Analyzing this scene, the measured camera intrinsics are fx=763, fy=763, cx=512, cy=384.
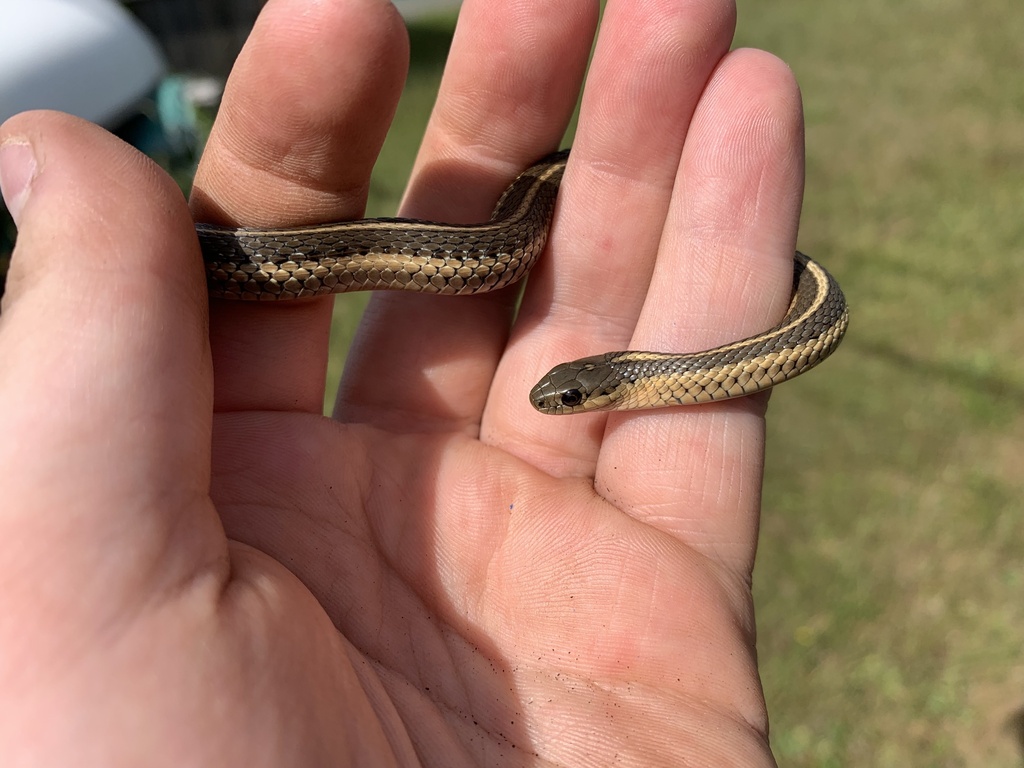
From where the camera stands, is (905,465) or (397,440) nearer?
(397,440)

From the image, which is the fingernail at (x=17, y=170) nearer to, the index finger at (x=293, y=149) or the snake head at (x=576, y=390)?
the index finger at (x=293, y=149)

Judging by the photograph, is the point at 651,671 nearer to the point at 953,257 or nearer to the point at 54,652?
the point at 54,652

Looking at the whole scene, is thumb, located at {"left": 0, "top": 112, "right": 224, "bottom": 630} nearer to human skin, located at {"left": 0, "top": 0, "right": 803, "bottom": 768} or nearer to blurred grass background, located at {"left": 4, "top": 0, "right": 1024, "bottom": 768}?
human skin, located at {"left": 0, "top": 0, "right": 803, "bottom": 768}

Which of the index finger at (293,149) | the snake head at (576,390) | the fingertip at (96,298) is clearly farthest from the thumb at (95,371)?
the snake head at (576,390)

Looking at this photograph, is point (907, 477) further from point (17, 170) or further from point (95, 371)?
point (17, 170)

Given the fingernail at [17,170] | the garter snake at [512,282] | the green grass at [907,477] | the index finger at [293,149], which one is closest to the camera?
the fingernail at [17,170]

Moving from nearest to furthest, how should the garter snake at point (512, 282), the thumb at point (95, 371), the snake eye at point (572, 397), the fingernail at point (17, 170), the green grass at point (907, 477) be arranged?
the thumb at point (95, 371)
the fingernail at point (17, 170)
the garter snake at point (512, 282)
the snake eye at point (572, 397)
the green grass at point (907, 477)

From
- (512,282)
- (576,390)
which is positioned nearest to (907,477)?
(576,390)
